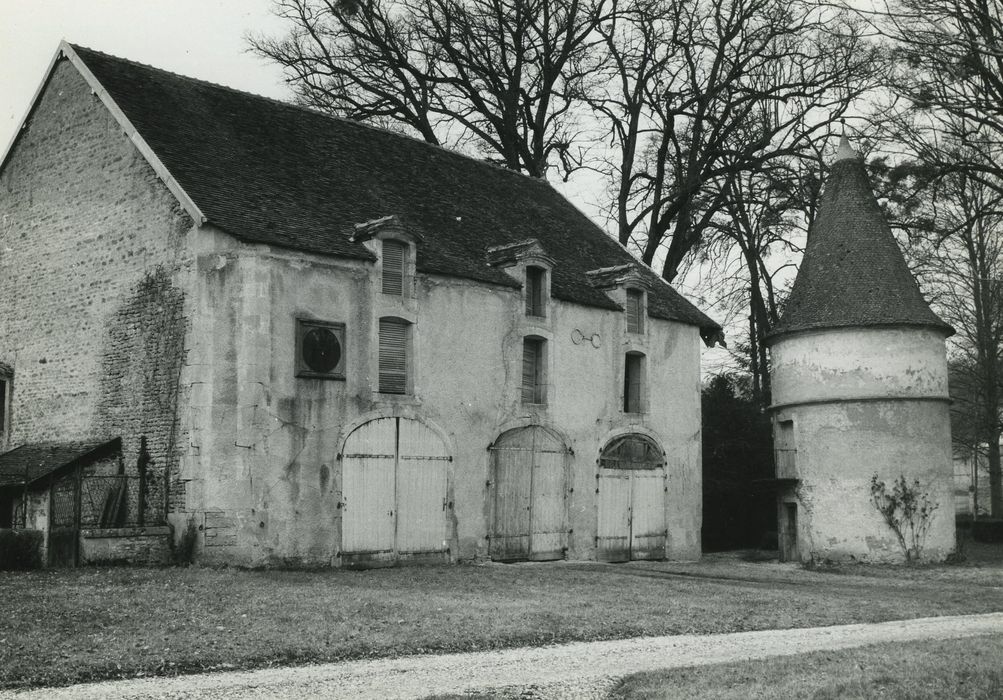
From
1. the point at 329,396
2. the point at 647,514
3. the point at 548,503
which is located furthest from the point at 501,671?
the point at 647,514

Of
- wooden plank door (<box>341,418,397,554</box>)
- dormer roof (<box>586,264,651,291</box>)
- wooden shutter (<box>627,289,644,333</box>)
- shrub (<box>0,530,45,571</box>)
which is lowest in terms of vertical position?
shrub (<box>0,530,45,571</box>)

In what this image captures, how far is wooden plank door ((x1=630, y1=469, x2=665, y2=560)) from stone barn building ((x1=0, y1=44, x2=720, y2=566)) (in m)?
0.06

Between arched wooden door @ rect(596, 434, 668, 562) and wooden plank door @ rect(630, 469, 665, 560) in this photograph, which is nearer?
arched wooden door @ rect(596, 434, 668, 562)

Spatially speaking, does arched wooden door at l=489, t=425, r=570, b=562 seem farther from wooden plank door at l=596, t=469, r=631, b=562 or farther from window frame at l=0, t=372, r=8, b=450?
window frame at l=0, t=372, r=8, b=450

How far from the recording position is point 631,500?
26.5 metres

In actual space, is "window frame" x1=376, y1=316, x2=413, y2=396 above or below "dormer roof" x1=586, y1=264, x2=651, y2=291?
below

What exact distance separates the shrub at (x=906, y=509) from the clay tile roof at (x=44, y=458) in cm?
1709

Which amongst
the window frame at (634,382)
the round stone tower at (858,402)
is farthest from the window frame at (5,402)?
the round stone tower at (858,402)

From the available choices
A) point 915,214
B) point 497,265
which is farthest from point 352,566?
point 915,214

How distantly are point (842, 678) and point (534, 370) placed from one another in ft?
48.9

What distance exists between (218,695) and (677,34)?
28482 mm

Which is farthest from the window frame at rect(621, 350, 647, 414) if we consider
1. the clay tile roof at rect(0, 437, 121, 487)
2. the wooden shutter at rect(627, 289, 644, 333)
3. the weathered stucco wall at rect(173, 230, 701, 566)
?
the clay tile roof at rect(0, 437, 121, 487)

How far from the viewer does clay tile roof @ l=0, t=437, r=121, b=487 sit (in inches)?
812

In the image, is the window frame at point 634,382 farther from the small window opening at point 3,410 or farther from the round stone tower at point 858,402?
the small window opening at point 3,410
